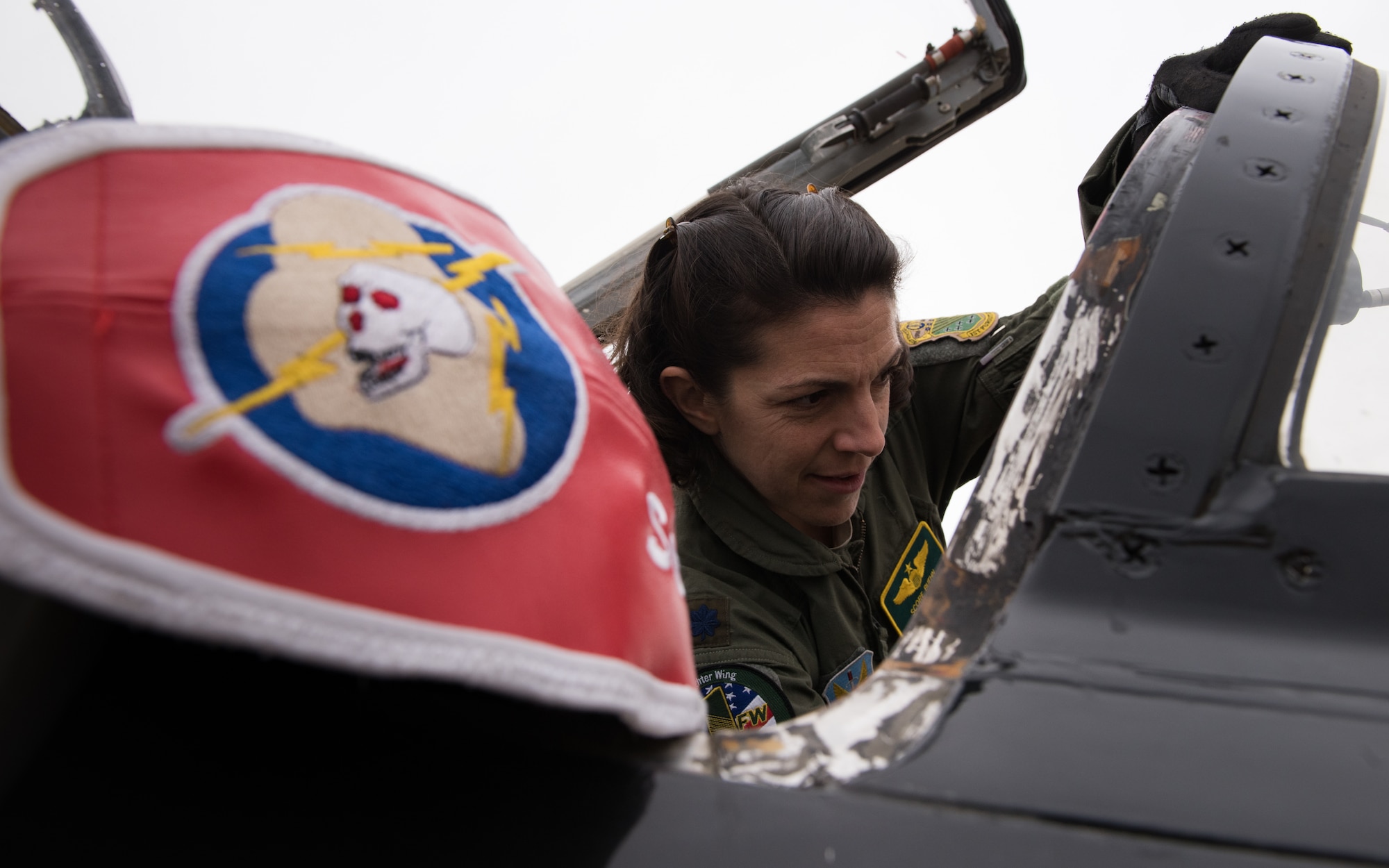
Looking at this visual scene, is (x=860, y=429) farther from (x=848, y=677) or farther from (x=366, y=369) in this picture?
(x=366, y=369)

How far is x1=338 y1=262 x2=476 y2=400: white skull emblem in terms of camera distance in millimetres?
425

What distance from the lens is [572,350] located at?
1.85 ft

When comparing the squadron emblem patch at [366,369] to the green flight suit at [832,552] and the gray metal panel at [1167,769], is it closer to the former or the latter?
the gray metal panel at [1167,769]

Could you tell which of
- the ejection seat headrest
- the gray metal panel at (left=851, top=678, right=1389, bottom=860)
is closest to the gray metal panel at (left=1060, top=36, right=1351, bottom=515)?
the gray metal panel at (left=851, top=678, right=1389, bottom=860)

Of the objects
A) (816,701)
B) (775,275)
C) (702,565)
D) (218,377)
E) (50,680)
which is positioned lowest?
(816,701)

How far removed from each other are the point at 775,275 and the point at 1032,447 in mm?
816

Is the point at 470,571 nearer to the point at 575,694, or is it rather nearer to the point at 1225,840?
the point at 575,694

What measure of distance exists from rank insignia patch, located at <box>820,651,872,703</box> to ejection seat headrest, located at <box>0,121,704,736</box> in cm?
83

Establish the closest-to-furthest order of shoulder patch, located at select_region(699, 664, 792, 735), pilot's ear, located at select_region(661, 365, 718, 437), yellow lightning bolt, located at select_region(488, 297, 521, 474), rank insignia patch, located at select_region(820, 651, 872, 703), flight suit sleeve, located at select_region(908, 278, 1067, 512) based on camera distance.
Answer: yellow lightning bolt, located at select_region(488, 297, 521, 474) < shoulder patch, located at select_region(699, 664, 792, 735) < rank insignia patch, located at select_region(820, 651, 872, 703) < pilot's ear, located at select_region(661, 365, 718, 437) < flight suit sleeve, located at select_region(908, 278, 1067, 512)

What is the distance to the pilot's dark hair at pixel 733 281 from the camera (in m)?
1.38

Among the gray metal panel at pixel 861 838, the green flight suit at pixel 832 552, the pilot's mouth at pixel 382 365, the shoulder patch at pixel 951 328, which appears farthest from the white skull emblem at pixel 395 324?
the shoulder patch at pixel 951 328

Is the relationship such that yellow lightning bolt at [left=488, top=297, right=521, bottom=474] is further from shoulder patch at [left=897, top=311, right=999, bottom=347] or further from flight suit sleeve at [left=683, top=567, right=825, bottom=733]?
shoulder patch at [left=897, top=311, right=999, bottom=347]

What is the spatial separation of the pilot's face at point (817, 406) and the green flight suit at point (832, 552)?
6cm

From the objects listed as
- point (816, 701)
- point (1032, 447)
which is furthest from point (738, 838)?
point (816, 701)
